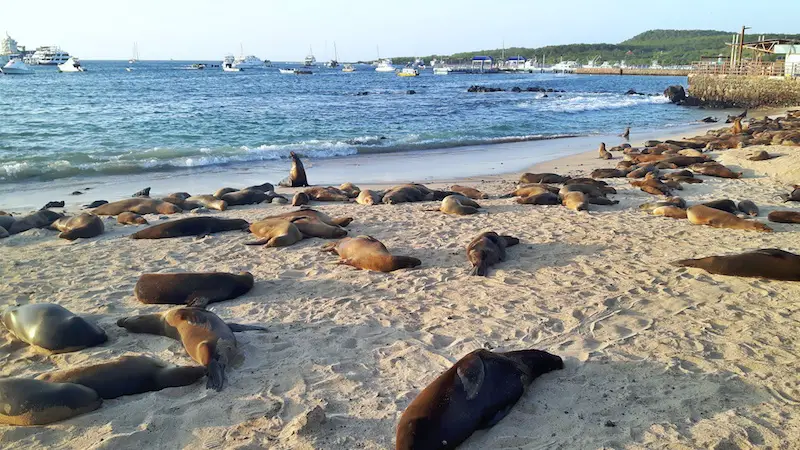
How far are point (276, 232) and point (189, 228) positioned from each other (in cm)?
129

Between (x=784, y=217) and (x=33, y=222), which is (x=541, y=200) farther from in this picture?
(x=33, y=222)

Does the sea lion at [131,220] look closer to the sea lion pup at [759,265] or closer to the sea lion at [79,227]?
the sea lion at [79,227]

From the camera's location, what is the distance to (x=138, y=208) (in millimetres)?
9570

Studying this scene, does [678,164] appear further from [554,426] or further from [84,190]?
[84,190]

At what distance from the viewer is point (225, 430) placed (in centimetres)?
338

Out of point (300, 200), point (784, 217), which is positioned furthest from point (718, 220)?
point (300, 200)

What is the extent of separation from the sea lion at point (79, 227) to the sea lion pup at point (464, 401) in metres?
6.38

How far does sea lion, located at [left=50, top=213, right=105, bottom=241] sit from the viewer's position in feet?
25.8

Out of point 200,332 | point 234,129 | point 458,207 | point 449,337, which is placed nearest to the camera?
point 200,332

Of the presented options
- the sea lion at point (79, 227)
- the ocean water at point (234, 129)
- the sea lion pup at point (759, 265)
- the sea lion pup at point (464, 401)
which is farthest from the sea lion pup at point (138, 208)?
the sea lion pup at point (759, 265)

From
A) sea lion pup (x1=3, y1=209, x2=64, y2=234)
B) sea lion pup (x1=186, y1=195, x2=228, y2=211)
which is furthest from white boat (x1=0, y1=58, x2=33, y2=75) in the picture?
sea lion pup (x1=3, y1=209, x2=64, y2=234)

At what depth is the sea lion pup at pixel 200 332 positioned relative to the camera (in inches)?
159

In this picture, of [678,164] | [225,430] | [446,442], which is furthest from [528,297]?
[678,164]

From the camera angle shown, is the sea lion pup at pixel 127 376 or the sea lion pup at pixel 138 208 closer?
the sea lion pup at pixel 127 376
